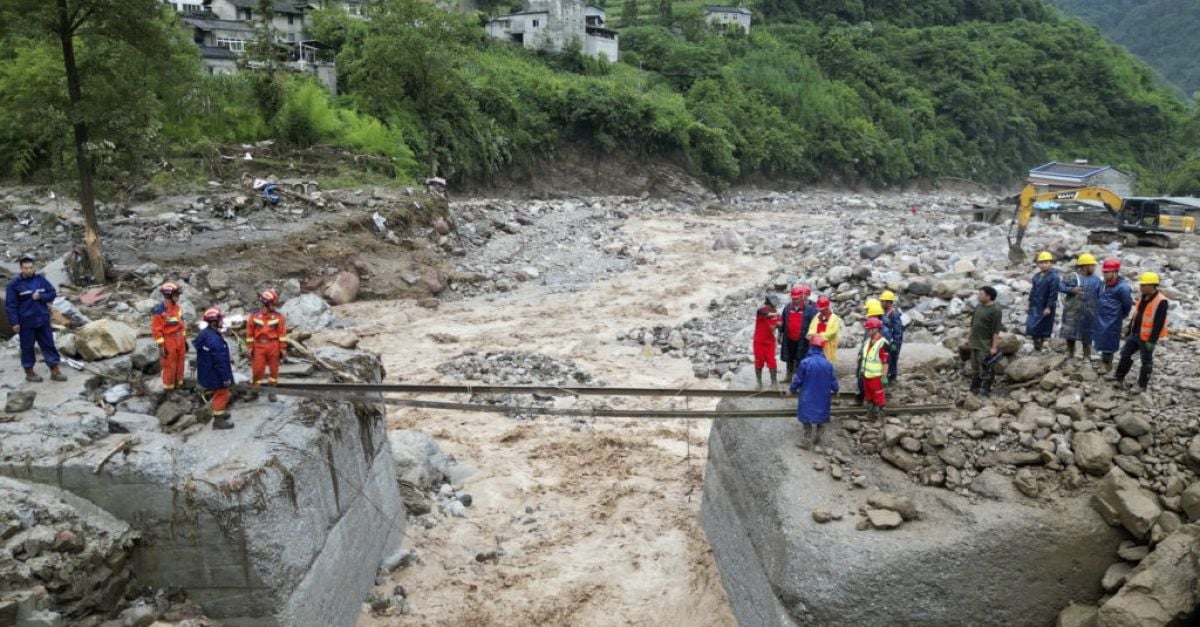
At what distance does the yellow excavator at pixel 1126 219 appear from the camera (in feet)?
51.3

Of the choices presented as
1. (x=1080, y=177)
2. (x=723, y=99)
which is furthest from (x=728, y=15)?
(x=1080, y=177)

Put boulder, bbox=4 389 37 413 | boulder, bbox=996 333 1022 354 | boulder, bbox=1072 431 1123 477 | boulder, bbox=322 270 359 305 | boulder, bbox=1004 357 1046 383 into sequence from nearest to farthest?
boulder, bbox=1072 431 1123 477
boulder, bbox=4 389 37 413
boulder, bbox=1004 357 1046 383
boulder, bbox=996 333 1022 354
boulder, bbox=322 270 359 305

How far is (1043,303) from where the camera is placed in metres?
8.42

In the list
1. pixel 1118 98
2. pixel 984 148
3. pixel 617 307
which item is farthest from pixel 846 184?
pixel 617 307

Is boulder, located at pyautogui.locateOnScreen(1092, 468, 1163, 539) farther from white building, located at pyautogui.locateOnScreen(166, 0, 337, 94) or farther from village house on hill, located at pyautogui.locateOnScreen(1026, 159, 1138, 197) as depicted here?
village house on hill, located at pyautogui.locateOnScreen(1026, 159, 1138, 197)

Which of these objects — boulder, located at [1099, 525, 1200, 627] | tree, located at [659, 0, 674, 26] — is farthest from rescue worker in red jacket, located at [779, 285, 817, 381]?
tree, located at [659, 0, 674, 26]

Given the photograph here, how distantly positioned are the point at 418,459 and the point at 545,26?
48966 mm

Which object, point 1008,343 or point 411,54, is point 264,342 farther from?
point 411,54

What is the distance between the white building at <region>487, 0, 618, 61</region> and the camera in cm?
5319

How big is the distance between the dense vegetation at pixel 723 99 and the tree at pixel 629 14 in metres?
0.23

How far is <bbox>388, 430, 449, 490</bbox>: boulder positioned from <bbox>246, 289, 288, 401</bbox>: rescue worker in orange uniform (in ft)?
7.34

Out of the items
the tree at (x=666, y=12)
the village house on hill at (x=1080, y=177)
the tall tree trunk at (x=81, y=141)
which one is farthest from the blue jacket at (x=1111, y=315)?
the tree at (x=666, y=12)

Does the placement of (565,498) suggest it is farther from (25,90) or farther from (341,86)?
(341,86)

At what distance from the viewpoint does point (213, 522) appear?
5.60m
